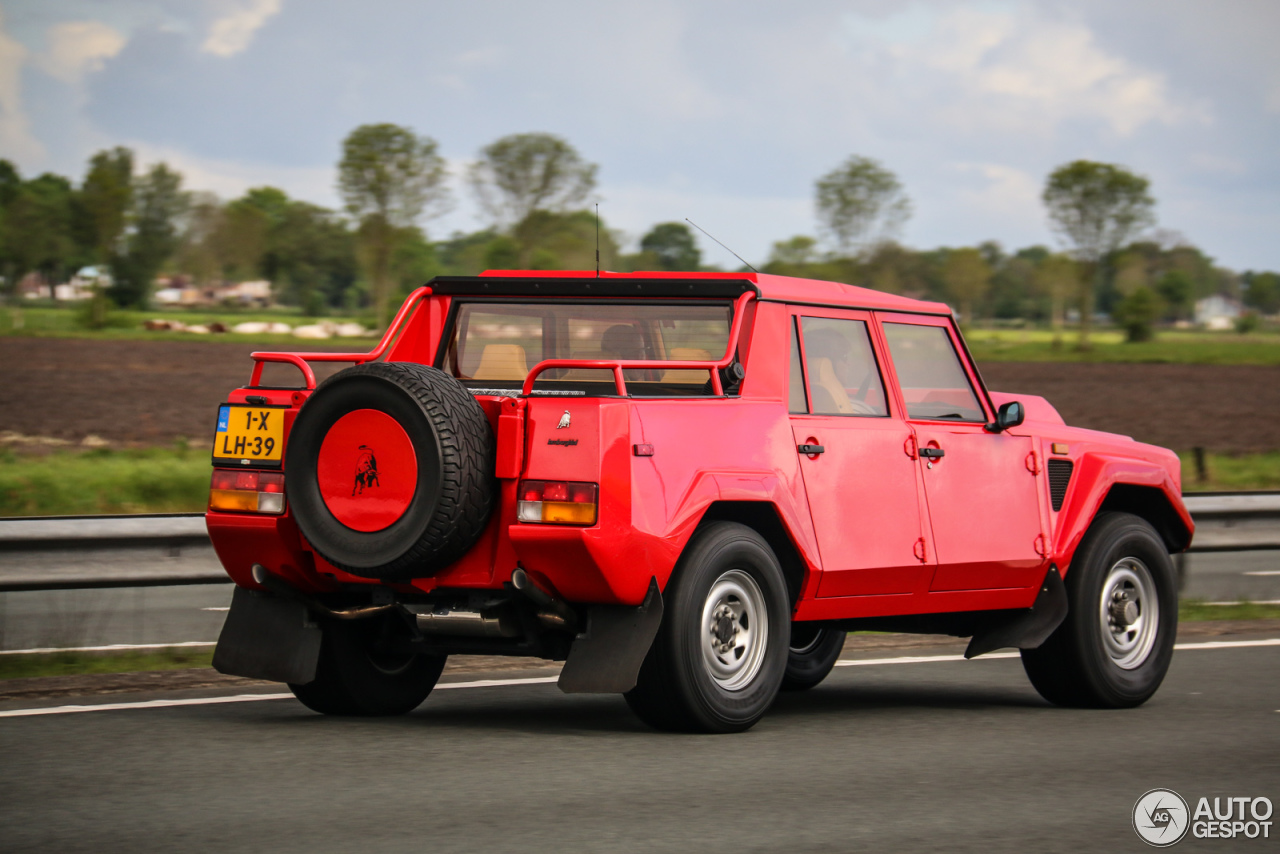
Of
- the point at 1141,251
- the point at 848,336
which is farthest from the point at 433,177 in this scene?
the point at 848,336

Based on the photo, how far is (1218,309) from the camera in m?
154

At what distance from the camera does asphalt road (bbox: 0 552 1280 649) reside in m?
9.26

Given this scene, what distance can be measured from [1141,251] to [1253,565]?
85.6 metres

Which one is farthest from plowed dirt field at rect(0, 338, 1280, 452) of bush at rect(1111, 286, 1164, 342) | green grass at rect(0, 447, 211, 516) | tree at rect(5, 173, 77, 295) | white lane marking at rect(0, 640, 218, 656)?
tree at rect(5, 173, 77, 295)

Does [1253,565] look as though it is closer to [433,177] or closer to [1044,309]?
[433,177]

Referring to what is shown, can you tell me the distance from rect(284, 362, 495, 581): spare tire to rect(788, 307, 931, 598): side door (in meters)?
1.51

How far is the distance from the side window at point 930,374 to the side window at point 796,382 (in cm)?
75

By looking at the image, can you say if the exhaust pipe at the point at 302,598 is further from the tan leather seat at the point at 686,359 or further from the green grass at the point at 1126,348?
the green grass at the point at 1126,348

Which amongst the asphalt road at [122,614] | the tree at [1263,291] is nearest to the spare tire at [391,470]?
the asphalt road at [122,614]

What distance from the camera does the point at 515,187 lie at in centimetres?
5738

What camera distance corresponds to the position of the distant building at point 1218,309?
130 meters

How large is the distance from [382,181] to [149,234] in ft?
114

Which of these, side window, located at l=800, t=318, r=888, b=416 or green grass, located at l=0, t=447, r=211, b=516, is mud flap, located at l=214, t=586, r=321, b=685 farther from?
green grass, located at l=0, t=447, r=211, b=516

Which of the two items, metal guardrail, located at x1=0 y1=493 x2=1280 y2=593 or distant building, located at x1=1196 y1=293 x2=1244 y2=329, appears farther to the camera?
distant building, located at x1=1196 y1=293 x2=1244 y2=329
